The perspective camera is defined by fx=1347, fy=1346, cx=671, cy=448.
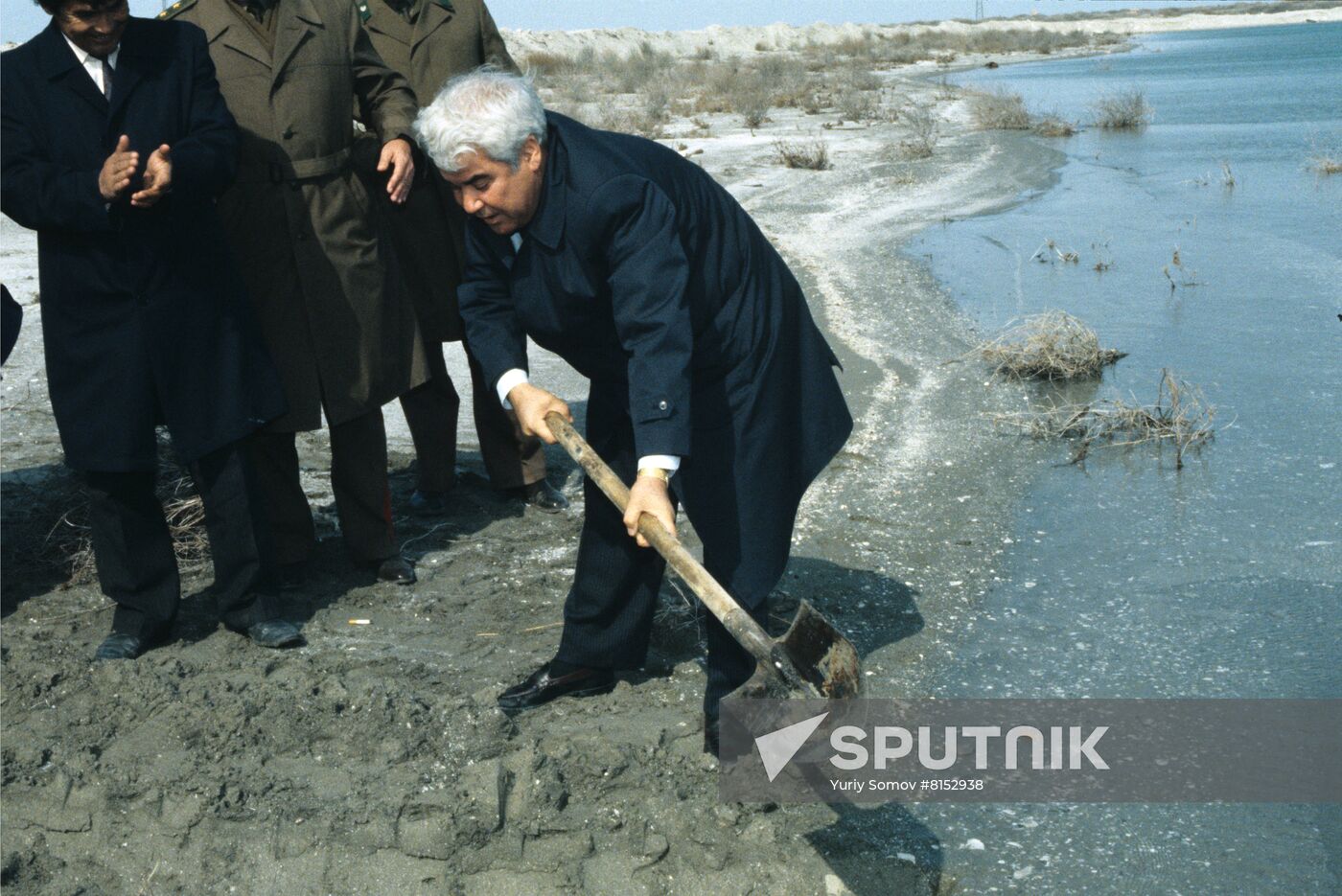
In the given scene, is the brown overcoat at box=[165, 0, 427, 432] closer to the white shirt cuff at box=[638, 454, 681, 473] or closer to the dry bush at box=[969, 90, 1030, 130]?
the white shirt cuff at box=[638, 454, 681, 473]

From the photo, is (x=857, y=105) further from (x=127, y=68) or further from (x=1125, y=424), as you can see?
(x=127, y=68)

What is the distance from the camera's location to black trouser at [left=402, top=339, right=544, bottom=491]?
489 cm

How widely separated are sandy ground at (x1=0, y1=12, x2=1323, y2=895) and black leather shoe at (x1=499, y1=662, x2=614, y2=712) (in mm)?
35

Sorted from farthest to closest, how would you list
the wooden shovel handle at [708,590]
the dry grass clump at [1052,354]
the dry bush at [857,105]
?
the dry bush at [857,105] → the dry grass clump at [1052,354] → the wooden shovel handle at [708,590]

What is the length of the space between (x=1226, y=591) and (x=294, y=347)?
305 cm

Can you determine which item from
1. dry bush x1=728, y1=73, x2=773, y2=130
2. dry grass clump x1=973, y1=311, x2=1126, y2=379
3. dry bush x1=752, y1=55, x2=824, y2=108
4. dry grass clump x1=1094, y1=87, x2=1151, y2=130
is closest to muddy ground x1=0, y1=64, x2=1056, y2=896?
dry grass clump x1=973, y1=311, x2=1126, y2=379

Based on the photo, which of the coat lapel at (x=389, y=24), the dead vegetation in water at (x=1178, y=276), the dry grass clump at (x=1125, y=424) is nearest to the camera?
the coat lapel at (x=389, y=24)

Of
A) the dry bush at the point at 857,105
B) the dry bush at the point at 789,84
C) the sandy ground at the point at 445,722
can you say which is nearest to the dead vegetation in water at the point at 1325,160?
the dry bush at the point at 857,105

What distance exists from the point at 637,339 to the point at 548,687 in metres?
1.16

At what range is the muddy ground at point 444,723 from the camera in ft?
9.74

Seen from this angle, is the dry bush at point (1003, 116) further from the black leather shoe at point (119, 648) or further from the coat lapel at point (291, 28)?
the black leather shoe at point (119, 648)

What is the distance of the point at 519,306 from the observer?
3105 mm

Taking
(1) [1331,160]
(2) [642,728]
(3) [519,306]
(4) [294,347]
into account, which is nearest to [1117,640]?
(2) [642,728]

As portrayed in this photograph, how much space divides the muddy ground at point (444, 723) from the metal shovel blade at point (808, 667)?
388 mm
